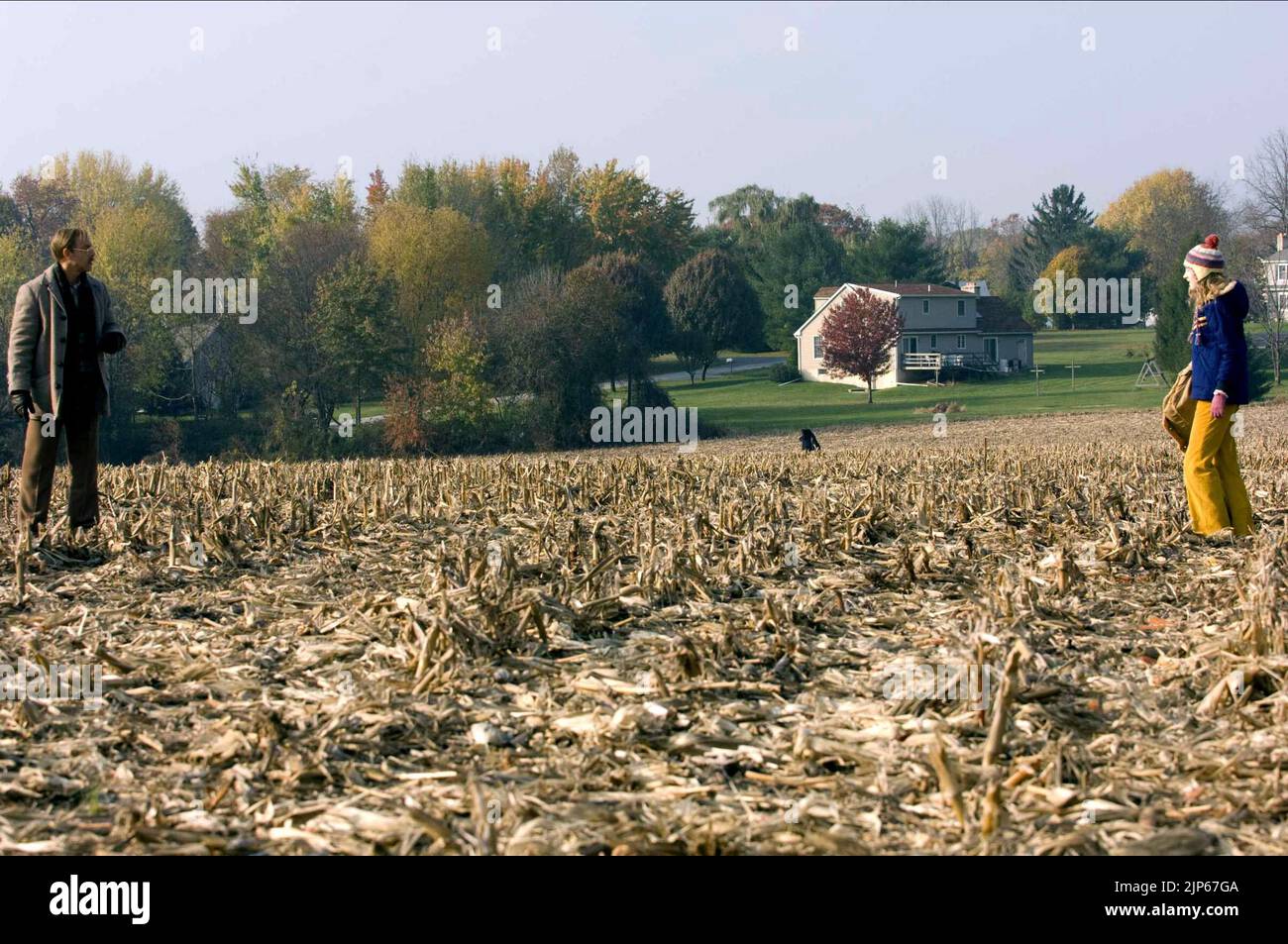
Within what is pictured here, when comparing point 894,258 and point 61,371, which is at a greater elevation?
point 894,258

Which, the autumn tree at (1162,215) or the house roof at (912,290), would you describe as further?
the autumn tree at (1162,215)

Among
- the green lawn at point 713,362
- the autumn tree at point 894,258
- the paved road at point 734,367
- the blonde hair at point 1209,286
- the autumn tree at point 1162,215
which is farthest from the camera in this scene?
the autumn tree at point 1162,215

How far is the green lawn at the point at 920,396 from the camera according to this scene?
5534 cm

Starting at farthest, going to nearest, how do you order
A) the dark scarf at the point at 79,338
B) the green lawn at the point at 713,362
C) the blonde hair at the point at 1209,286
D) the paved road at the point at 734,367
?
the green lawn at the point at 713,362 → the paved road at the point at 734,367 → the blonde hair at the point at 1209,286 → the dark scarf at the point at 79,338

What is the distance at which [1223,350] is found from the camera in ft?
29.6

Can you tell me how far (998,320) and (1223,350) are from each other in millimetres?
70790

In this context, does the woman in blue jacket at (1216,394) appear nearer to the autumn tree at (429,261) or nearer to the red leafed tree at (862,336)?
the autumn tree at (429,261)

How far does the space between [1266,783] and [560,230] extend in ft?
269

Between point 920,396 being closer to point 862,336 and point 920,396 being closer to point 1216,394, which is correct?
point 862,336

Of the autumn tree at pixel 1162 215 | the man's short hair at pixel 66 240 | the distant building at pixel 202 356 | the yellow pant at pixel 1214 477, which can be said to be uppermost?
the autumn tree at pixel 1162 215

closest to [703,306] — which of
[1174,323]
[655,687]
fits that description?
[1174,323]

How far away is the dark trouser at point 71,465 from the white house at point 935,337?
6386cm

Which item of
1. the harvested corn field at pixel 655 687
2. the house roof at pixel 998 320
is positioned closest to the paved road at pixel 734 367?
the house roof at pixel 998 320

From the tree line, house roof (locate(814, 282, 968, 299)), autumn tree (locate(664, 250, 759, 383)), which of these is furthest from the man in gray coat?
house roof (locate(814, 282, 968, 299))
